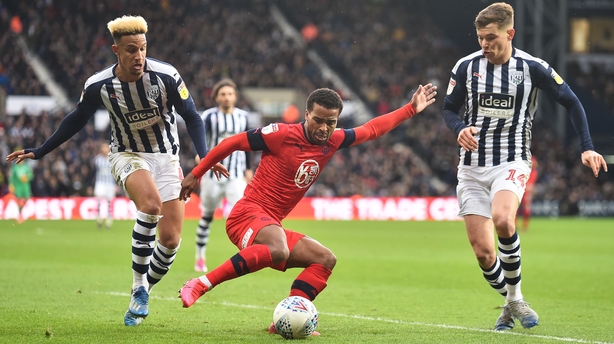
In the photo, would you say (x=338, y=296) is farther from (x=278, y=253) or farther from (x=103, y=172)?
(x=103, y=172)

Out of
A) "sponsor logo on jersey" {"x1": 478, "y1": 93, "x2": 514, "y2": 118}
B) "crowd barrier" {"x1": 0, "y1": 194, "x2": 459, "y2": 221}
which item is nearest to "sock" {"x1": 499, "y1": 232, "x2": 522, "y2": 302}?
"sponsor logo on jersey" {"x1": 478, "y1": 93, "x2": 514, "y2": 118}

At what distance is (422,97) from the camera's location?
6.71 m

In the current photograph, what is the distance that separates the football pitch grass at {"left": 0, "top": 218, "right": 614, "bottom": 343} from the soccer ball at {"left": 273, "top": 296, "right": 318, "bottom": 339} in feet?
0.46

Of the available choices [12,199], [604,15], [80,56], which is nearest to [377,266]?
[12,199]

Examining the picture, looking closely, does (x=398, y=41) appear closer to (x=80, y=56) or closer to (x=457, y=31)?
(x=457, y=31)

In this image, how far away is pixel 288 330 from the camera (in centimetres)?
569

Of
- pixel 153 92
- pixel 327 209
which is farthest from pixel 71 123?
pixel 327 209

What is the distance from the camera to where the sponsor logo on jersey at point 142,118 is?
657 cm

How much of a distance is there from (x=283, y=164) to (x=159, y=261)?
4.78 feet

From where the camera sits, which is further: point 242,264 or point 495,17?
point 495,17

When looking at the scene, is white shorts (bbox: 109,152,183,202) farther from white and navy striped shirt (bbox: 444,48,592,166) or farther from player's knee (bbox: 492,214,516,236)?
player's knee (bbox: 492,214,516,236)

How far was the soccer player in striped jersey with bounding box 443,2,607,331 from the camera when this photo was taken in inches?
254

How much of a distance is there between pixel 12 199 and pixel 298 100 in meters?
12.3

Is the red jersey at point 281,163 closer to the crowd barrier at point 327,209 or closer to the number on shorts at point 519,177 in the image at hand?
the number on shorts at point 519,177
